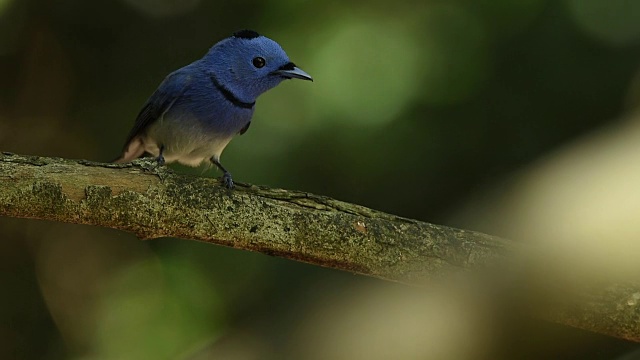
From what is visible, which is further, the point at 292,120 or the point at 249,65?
the point at 292,120

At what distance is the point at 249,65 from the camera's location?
12.9 feet

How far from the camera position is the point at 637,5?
433cm

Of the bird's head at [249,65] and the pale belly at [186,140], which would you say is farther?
the bird's head at [249,65]

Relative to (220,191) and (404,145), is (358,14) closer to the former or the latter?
(404,145)

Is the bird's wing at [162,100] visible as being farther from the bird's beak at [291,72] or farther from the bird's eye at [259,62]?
the bird's beak at [291,72]

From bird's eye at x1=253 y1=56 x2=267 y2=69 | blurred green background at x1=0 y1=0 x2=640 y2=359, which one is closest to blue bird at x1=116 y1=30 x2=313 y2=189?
bird's eye at x1=253 y1=56 x2=267 y2=69

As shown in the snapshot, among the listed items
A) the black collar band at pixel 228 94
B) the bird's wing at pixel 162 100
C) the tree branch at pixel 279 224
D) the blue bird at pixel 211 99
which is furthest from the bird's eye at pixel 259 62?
the tree branch at pixel 279 224

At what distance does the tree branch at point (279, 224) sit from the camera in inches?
96.7

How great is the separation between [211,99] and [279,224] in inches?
54.2

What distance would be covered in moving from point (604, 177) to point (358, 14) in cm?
161

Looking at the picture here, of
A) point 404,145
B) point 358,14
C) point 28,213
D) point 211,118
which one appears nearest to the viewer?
point 28,213

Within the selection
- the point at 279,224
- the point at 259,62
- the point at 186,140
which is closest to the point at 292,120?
the point at 259,62

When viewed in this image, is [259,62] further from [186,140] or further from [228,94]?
[186,140]

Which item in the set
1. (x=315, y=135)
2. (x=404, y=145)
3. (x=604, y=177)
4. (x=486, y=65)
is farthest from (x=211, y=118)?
(x=604, y=177)
